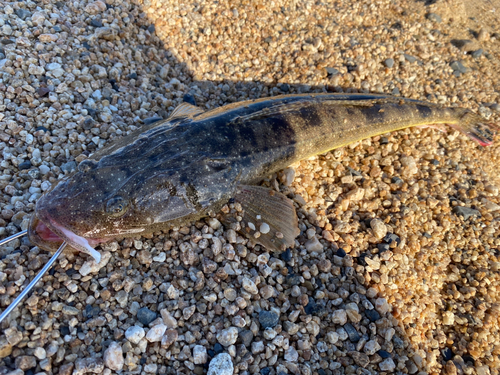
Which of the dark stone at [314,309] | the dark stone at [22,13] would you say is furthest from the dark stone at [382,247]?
the dark stone at [22,13]

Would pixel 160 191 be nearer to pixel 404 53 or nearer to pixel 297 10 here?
pixel 297 10

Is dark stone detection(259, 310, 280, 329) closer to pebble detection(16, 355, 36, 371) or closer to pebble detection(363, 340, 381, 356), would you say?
pebble detection(363, 340, 381, 356)

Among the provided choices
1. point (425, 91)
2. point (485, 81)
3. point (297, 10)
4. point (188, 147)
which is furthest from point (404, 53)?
point (188, 147)

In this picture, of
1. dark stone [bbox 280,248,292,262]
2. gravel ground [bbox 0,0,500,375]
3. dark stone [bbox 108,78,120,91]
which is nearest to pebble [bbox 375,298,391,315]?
gravel ground [bbox 0,0,500,375]

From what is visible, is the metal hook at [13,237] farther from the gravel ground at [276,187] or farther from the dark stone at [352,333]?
the dark stone at [352,333]

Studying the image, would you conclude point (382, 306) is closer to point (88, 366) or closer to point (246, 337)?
point (246, 337)

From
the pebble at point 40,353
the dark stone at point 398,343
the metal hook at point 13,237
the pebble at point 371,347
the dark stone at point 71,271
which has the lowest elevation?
the dark stone at point 398,343
